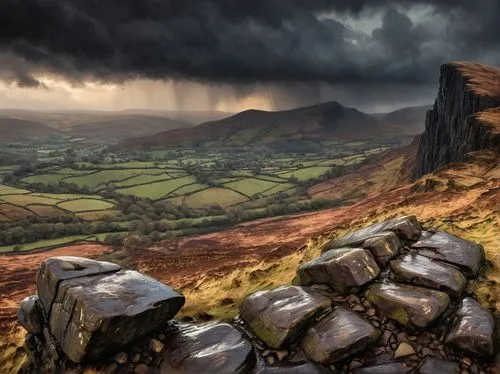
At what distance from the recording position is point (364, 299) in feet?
43.3

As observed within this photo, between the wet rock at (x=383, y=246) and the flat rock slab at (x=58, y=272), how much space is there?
965cm

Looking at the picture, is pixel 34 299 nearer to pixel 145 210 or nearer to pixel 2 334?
pixel 2 334

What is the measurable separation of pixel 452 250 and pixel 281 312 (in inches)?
280

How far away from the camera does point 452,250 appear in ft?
49.7

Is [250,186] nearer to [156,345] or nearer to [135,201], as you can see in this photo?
[135,201]

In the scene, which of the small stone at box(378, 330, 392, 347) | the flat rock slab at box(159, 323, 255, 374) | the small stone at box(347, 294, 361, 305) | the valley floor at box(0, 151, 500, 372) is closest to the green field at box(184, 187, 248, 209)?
the valley floor at box(0, 151, 500, 372)

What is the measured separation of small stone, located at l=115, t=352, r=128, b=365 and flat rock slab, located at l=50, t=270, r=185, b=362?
1.07 ft

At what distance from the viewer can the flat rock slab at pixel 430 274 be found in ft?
43.0

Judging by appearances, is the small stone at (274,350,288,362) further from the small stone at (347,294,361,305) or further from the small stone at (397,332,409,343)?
the small stone at (397,332,409,343)

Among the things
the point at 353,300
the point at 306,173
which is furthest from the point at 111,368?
the point at 306,173

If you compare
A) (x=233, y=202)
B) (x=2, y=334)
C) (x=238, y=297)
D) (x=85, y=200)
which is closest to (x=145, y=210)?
(x=85, y=200)

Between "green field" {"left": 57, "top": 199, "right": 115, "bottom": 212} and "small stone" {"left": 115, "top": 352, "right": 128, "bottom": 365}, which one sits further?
"green field" {"left": 57, "top": 199, "right": 115, "bottom": 212}

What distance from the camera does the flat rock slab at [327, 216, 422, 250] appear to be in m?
16.1

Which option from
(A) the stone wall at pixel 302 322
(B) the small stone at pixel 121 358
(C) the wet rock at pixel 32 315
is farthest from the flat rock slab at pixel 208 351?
(C) the wet rock at pixel 32 315
